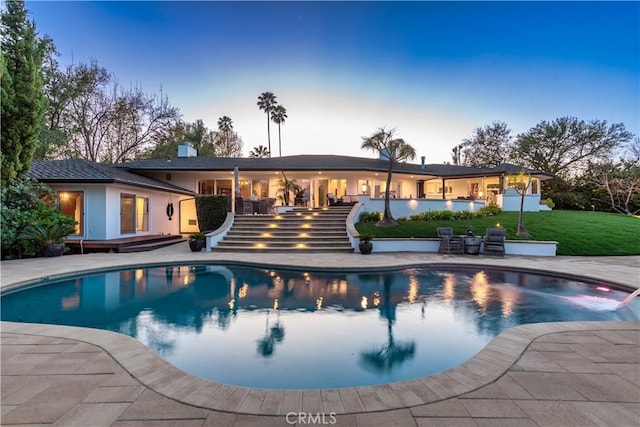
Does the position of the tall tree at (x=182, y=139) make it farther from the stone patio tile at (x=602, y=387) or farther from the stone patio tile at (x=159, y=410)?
the stone patio tile at (x=602, y=387)

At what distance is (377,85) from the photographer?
19281 millimetres

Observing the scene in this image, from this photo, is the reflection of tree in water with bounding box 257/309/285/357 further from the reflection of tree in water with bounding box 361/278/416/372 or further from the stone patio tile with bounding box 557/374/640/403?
the stone patio tile with bounding box 557/374/640/403

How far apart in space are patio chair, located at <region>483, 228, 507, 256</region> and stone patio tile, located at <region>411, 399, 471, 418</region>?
11514 mm

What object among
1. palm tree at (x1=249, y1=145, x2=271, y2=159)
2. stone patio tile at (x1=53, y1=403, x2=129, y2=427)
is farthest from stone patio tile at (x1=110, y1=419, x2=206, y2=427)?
palm tree at (x1=249, y1=145, x2=271, y2=159)

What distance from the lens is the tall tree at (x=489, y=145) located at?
36938 millimetres

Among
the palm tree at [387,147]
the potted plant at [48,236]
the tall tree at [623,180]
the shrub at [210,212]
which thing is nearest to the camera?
the potted plant at [48,236]

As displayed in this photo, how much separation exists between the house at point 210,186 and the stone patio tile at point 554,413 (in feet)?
48.6

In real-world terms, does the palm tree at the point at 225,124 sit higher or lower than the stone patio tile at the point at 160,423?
higher

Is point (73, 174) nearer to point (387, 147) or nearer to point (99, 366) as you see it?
point (99, 366)

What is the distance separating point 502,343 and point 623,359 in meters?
1.19

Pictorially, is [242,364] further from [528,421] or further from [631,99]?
[631,99]

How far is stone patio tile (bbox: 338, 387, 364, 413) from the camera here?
8.52 feet

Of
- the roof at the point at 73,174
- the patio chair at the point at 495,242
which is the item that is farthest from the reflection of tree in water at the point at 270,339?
the roof at the point at 73,174

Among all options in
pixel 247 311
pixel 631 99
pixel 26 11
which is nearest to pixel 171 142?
pixel 26 11
